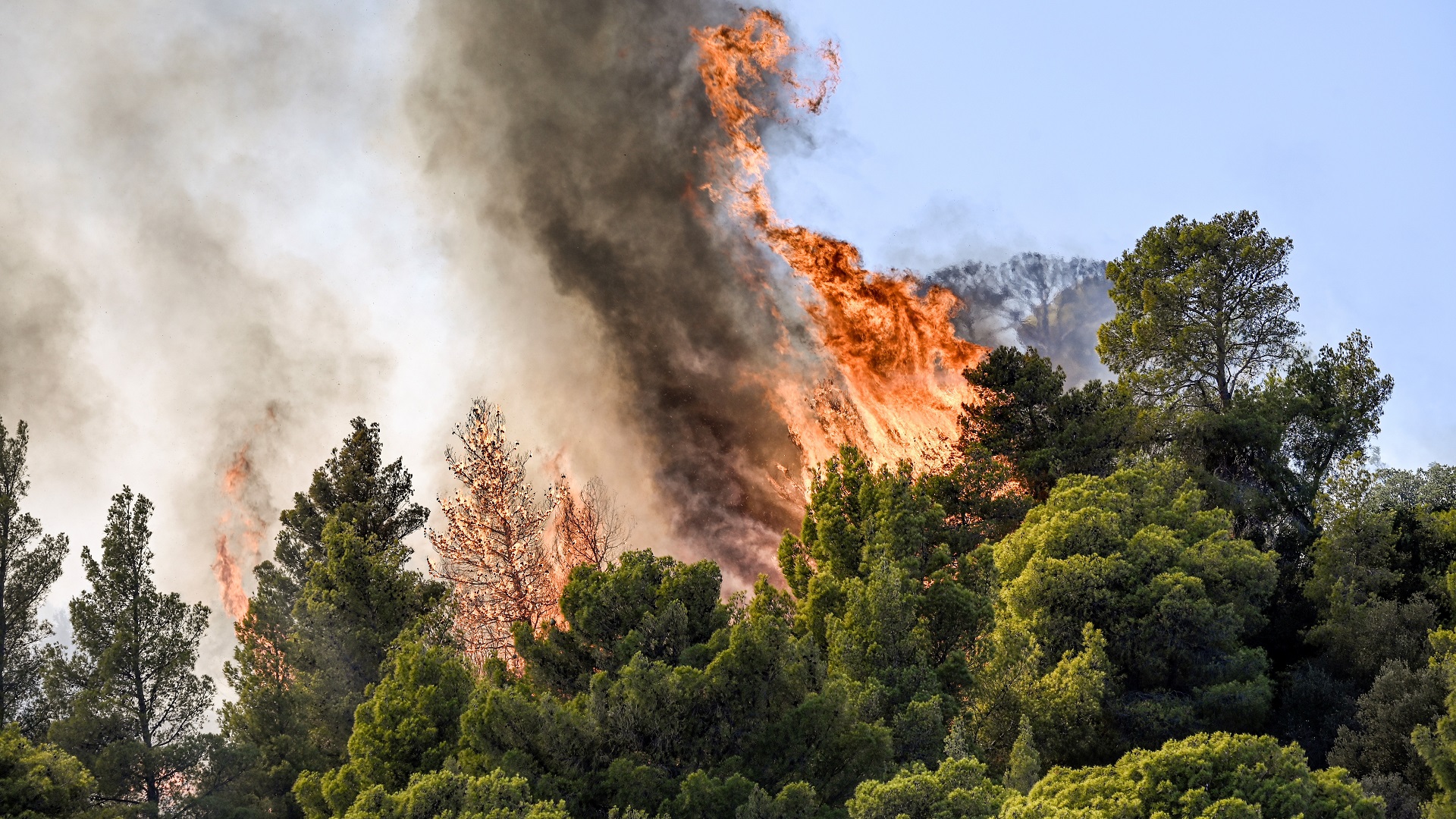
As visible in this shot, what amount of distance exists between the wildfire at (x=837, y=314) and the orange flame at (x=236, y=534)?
36.0m

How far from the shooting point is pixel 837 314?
6125cm

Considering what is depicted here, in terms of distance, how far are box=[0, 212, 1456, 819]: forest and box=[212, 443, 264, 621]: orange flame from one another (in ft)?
106

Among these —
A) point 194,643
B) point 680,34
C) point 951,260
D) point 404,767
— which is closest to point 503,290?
point 680,34

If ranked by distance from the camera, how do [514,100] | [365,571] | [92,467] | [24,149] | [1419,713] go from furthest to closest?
[92,467] < [24,149] < [514,100] < [365,571] < [1419,713]

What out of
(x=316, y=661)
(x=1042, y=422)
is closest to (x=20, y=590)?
(x=316, y=661)

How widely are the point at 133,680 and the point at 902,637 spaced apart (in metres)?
21.4

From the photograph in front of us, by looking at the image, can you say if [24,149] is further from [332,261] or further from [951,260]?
[951,260]

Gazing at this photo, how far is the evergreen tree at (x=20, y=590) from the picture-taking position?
33.3m

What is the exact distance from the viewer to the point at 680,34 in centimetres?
6556

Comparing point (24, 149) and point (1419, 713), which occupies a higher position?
point (24, 149)

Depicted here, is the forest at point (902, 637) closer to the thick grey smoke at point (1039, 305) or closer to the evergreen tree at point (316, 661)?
the evergreen tree at point (316, 661)

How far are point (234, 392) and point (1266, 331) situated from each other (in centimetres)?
6149

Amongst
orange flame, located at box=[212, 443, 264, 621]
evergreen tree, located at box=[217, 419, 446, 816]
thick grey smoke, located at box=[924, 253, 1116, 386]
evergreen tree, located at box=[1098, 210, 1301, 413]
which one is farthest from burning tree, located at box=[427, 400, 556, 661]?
thick grey smoke, located at box=[924, 253, 1116, 386]

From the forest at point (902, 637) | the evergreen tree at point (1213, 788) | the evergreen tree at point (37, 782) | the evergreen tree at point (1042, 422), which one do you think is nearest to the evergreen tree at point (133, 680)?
the forest at point (902, 637)
